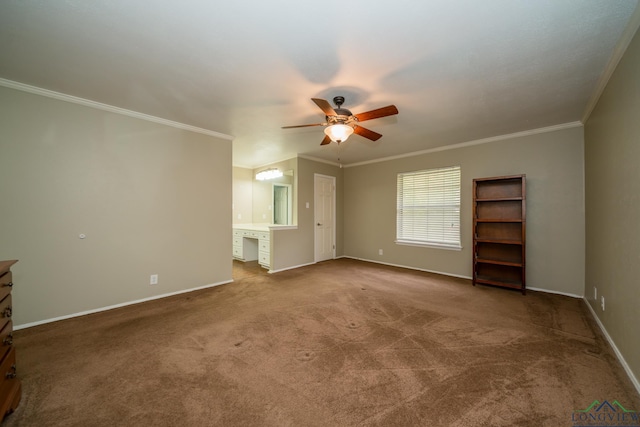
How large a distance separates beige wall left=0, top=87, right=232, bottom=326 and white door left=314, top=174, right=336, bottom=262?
2338mm

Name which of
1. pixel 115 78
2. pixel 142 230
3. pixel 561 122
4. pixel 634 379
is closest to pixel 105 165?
pixel 142 230

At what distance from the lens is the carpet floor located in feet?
4.97

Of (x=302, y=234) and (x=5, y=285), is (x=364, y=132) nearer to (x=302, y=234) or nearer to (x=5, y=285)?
(x=302, y=234)

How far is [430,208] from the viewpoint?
4.93 metres

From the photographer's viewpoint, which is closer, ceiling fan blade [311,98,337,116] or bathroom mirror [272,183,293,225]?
ceiling fan blade [311,98,337,116]

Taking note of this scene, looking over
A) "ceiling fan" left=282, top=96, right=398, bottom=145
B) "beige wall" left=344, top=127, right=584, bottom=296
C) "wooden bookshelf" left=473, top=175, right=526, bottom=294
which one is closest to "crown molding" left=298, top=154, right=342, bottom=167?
"beige wall" left=344, top=127, right=584, bottom=296

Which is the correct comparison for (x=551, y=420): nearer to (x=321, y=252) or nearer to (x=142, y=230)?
(x=142, y=230)

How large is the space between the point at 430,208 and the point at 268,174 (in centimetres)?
368

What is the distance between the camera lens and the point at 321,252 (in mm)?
5891

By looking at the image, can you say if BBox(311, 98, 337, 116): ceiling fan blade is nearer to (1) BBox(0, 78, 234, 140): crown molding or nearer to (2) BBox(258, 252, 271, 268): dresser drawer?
(1) BBox(0, 78, 234, 140): crown molding

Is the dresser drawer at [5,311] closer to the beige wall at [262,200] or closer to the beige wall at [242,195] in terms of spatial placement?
the beige wall at [242,195]

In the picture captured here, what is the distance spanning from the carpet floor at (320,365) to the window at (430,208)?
1.64 m

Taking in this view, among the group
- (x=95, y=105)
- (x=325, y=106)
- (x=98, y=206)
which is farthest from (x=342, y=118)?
(x=98, y=206)

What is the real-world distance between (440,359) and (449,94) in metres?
2.58
